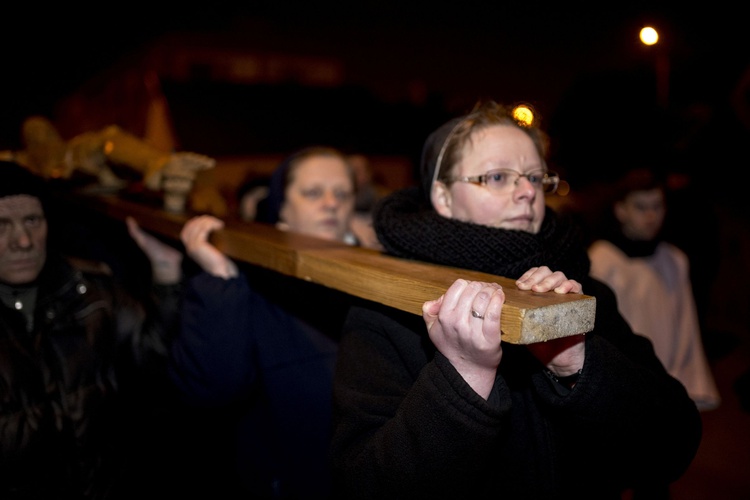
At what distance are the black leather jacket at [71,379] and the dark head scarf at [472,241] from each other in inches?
47.5

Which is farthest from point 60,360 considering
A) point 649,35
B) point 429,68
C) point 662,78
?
point 429,68

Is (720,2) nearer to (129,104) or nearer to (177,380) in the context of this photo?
(177,380)

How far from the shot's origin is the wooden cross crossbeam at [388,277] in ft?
2.58

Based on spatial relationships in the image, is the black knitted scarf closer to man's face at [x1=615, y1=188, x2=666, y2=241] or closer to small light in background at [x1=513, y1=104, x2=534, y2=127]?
small light in background at [x1=513, y1=104, x2=534, y2=127]

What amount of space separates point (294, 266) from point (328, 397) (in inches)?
30.1

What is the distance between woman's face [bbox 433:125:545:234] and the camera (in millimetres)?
1319

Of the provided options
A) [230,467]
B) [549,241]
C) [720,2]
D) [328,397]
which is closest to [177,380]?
[328,397]

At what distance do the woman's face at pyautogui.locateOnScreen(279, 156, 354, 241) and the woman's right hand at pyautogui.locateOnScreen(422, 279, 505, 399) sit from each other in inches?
58.6

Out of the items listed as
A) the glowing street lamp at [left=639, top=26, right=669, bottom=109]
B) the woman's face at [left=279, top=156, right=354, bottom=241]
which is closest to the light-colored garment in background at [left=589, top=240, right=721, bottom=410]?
the glowing street lamp at [left=639, top=26, right=669, bottom=109]

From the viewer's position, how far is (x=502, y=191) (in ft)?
4.33

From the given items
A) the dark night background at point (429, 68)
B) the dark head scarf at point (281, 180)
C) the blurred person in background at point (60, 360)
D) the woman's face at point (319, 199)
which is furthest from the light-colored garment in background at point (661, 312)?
the blurred person in background at point (60, 360)

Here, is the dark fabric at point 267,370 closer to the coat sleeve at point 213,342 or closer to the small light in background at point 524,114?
the coat sleeve at point 213,342

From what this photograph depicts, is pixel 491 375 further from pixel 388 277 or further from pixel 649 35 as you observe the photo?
pixel 649 35

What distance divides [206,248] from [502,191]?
100cm
